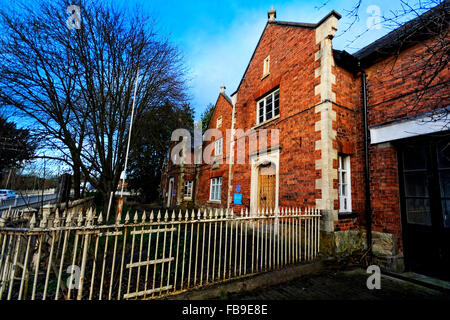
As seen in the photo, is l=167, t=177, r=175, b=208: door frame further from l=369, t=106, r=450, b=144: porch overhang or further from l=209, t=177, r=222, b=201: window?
l=369, t=106, r=450, b=144: porch overhang

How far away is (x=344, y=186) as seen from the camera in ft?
20.0

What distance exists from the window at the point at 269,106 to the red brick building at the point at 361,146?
0.32 ft

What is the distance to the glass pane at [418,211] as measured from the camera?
4.96m

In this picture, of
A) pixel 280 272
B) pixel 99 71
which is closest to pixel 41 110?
pixel 99 71

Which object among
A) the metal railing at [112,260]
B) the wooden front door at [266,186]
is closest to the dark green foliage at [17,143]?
the metal railing at [112,260]

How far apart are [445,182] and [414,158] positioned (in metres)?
0.82

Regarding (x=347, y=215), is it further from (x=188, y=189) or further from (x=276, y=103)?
(x=188, y=189)

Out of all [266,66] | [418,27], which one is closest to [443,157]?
[418,27]

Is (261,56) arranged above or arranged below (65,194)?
above

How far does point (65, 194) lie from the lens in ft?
25.2

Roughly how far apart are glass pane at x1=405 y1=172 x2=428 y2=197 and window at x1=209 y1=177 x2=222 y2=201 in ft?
27.4

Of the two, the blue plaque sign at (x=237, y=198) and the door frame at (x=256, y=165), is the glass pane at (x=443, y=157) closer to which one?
the door frame at (x=256, y=165)

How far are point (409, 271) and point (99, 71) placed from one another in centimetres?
1104
